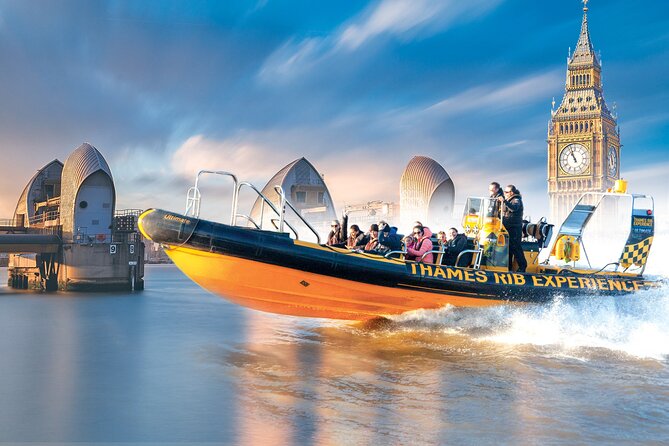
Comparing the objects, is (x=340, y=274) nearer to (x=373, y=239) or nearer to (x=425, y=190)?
(x=373, y=239)

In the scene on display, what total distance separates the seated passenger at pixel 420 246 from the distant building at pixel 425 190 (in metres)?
55.8

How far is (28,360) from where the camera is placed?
12570mm

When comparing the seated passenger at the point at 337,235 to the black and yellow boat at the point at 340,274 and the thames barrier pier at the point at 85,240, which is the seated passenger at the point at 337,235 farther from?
the thames barrier pier at the point at 85,240

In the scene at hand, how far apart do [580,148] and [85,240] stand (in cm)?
9391

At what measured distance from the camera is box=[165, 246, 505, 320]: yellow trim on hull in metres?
9.77

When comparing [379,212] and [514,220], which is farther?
[379,212]

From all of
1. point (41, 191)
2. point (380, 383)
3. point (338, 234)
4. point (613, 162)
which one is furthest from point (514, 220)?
point (613, 162)

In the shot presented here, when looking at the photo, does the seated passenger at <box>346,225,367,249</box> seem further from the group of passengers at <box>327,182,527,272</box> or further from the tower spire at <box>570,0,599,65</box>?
the tower spire at <box>570,0,599,65</box>

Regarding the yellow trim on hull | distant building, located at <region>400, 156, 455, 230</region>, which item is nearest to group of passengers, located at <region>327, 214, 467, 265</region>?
the yellow trim on hull

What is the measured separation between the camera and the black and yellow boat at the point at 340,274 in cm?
962

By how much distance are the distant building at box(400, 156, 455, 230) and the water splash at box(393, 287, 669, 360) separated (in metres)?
56.1

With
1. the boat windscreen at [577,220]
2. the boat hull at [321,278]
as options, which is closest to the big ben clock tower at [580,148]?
the boat windscreen at [577,220]

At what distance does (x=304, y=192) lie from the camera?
74.3 m

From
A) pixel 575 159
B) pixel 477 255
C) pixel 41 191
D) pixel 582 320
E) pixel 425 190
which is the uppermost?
pixel 575 159
